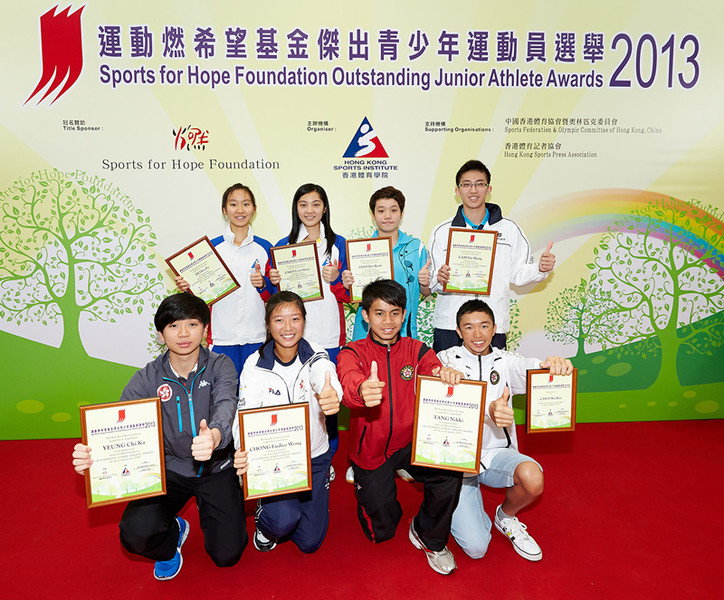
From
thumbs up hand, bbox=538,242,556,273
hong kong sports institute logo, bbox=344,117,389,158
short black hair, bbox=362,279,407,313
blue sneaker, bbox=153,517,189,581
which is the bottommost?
Answer: blue sneaker, bbox=153,517,189,581

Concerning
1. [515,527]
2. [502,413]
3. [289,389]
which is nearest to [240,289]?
[289,389]

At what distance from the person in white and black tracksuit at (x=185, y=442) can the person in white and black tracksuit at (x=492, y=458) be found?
47.0 inches

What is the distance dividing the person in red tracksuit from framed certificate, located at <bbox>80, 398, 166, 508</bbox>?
0.92m

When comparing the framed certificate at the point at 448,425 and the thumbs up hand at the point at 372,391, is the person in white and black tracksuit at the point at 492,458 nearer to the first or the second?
the framed certificate at the point at 448,425

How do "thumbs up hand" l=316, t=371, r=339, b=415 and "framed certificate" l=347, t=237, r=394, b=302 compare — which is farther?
"framed certificate" l=347, t=237, r=394, b=302

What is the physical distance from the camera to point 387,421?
8.25 ft

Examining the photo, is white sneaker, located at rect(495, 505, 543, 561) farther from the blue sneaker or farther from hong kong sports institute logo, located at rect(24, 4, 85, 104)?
hong kong sports institute logo, located at rect(24, 4, 85, 104)

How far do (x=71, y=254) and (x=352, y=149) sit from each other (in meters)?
2.48

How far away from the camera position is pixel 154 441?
211 centimetres

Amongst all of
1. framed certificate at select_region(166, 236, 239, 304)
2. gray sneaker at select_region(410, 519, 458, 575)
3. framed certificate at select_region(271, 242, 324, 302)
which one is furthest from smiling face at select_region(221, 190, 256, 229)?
gray sneaker at select_region(410, 519, 458, 575)

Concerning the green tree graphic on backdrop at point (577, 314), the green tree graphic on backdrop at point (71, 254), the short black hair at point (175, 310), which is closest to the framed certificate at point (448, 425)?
the short black hair at point (175, 310)

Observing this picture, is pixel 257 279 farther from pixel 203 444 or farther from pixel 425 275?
pixel 203 444

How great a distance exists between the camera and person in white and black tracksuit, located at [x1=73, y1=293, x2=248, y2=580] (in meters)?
2.32

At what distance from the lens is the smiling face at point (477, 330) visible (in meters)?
2.58
